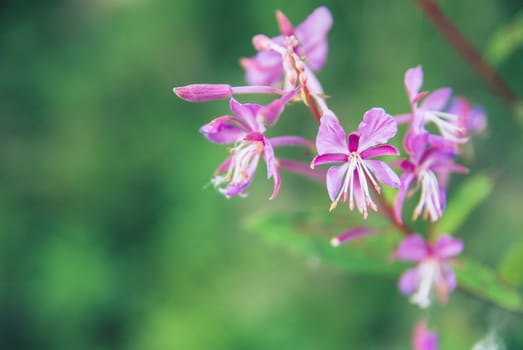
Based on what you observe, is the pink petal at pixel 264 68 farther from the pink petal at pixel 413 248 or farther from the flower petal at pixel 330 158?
the pink petal at pixel 413 248

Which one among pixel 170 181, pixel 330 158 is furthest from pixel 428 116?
pixel 170 181

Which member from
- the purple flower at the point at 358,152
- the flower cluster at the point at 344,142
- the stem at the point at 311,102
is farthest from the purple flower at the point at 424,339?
the stem at the point at 311,102

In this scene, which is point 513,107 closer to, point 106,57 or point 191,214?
point 191,214

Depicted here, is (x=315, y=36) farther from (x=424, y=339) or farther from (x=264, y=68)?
(x=424, y=339)

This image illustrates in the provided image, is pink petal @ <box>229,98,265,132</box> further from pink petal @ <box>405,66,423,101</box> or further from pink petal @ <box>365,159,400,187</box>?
pink petal @ <box>405,66,423,101</box>

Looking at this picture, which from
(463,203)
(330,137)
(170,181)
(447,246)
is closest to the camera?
(330,137)
